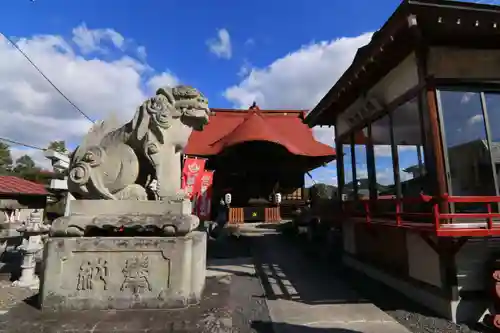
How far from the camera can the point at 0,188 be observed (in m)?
15.2

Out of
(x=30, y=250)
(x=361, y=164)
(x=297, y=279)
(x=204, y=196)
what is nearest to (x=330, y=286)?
(x=297, y=279)

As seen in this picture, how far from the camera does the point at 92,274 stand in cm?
A: 329

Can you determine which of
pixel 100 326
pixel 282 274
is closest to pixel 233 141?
pixel 282 274

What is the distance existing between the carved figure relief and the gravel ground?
12.8ft

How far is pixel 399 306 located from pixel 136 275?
464 cm

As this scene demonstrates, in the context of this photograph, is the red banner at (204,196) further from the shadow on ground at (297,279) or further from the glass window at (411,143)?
the glass window at (411,143)

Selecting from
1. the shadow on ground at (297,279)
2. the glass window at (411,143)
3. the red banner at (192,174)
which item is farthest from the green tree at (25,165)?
the glass window at (411,143)

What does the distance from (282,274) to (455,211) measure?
13.6ft

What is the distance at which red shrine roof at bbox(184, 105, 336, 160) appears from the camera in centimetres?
1402

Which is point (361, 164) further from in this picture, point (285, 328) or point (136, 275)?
point (136, 275)

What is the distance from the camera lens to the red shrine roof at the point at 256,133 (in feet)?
46.0

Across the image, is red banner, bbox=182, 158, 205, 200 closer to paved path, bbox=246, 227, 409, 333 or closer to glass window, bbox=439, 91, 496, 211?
paved path, bbox=246, 227, 409, 333

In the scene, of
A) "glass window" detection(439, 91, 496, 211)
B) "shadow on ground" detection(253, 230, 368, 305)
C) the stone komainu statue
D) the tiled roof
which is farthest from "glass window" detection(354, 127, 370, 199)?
the tiled roof

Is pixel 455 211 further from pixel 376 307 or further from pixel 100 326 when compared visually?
pixel 100 326
